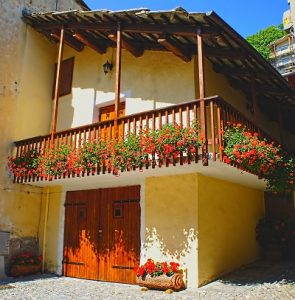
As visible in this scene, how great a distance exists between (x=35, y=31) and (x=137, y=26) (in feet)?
16.0

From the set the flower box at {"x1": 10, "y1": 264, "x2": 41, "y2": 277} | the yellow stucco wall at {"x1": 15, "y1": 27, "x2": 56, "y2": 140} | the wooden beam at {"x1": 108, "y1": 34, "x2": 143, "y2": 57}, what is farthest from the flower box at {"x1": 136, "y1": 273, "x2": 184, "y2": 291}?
the wooden beam at {"x1": 108, "y1": 34, "x2": 143, "y2": 57}

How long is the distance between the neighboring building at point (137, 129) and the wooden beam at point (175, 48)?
0.03 m

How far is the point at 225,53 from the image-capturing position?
8891 mm

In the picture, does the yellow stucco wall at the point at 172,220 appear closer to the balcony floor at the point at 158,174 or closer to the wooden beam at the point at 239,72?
the balcony floor at the point at 158,174

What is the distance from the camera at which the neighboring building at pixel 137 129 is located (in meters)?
8.21

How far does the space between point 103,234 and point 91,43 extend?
573cm

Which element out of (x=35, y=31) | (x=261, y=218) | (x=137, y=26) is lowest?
(x=261, y=218)

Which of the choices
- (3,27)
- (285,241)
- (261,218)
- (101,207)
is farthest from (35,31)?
(285,241)

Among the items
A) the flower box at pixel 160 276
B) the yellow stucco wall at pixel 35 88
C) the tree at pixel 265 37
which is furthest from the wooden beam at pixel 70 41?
the tree at pixel 265 37

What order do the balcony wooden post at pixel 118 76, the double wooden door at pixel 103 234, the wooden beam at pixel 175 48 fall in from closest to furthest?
the balcony wooden post at pixel 118 76 < the wooden beam at pixel 175 48 < the double wooden door at pixel 103 234

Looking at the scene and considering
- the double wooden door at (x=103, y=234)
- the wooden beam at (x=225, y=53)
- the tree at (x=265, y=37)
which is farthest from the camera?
the tree at (x=265, y=37)

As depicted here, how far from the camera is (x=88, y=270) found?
9914mm

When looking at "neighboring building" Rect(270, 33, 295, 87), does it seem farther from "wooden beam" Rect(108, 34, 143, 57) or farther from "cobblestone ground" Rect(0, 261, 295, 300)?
"cobblestone ground" Rect(0, 261, 295, 300)

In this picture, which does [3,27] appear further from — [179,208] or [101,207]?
[179,208]
